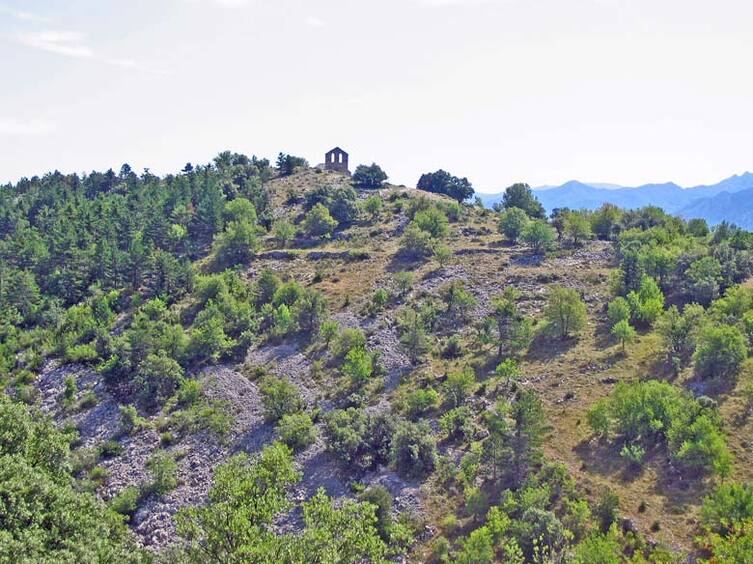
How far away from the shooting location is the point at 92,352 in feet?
251

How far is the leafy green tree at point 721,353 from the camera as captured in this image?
58103 mm

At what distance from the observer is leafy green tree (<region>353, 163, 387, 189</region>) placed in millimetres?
141125

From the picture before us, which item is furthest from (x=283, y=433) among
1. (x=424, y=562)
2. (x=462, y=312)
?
(x=462, y=312)

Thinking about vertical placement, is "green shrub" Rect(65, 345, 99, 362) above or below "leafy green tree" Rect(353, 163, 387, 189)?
below

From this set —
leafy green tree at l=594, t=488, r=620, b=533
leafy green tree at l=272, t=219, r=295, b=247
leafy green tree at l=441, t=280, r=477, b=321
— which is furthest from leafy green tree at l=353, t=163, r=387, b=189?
leafy green tree at l=594, t=488, r=620, b=533

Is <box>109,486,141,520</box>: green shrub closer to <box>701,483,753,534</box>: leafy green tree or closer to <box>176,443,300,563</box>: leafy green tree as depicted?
<box>176,443,300,563</box>: leafy green tree

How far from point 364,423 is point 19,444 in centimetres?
3073

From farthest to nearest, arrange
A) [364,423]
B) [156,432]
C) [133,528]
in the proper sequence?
[156,432] → [364,423] → [133,528]

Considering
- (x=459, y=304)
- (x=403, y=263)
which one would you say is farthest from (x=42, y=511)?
(x=403, y=263)

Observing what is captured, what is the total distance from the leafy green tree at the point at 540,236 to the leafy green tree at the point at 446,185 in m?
46.5

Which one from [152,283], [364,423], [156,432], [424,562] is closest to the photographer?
[424,562]

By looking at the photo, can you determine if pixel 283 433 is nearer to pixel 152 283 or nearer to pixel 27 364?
pixel 27 364

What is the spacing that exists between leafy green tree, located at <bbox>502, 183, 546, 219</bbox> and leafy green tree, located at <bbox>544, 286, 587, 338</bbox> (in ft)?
167

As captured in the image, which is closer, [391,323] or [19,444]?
[19,444]
